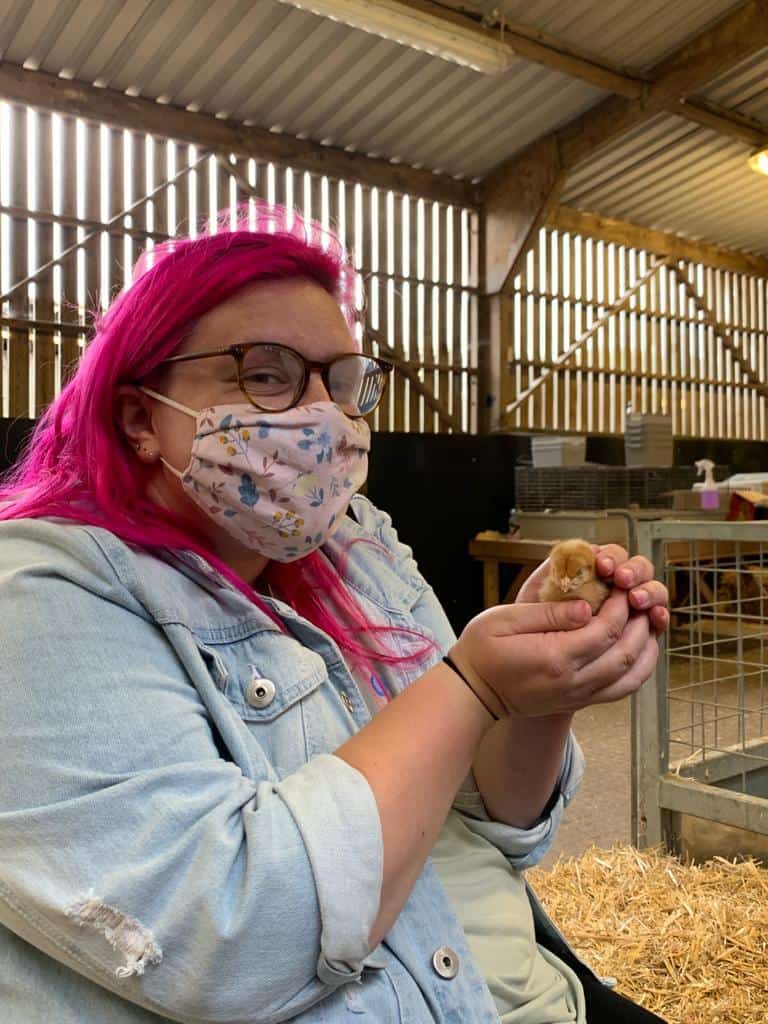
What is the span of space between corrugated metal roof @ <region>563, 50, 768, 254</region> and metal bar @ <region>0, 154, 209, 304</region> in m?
3.59

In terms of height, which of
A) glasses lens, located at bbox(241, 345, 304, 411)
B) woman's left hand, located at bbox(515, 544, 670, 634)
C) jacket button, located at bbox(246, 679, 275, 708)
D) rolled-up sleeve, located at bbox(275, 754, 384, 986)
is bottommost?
rolled-up sleeve, located at bbox(275, 754, 384, 986)

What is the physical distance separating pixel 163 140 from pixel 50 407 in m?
5.91

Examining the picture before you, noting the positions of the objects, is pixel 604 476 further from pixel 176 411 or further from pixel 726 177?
pixel 176 411

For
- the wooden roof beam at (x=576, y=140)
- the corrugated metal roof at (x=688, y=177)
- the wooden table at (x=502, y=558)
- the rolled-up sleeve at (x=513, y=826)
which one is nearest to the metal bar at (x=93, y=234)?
the wooden roof beam at (x=576, y=140)

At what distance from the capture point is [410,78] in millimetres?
6078

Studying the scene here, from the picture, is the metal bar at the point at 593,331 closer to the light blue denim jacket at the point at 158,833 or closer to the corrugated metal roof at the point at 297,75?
the corrugated metal roof at the point at 297,75

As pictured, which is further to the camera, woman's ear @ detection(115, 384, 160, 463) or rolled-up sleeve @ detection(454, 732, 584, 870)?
rolled-up sleeve @ detection(454, 732, 584, 870)

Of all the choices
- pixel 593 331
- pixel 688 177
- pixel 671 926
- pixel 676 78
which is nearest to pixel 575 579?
pixel 671 926

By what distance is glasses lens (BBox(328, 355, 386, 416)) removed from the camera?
105cm

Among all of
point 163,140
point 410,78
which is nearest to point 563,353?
point 410,78

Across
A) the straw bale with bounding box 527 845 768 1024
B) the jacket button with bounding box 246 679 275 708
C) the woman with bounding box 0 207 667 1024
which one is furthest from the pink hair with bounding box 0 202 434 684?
the straw bale with bounding box 527 845 768 1024

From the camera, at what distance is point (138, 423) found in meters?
0.99

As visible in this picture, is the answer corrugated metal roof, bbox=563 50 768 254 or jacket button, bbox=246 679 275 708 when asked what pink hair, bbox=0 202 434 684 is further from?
corrugated metal roof, bbox=563 50 768 254

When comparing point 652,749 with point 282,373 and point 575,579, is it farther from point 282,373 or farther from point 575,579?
point 282,373
